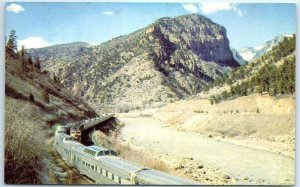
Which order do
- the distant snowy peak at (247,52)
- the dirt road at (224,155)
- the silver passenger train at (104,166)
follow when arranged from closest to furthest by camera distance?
1. the silver passenger train at (104,166)
2. the dirt road at (224,155)
3. the distant snowy peak at (247,52)

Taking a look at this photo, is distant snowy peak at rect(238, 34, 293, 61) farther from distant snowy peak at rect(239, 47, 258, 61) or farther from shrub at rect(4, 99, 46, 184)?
shrub at rect(4, 99, 46, 184)

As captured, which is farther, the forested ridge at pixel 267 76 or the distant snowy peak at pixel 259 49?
the distant snowy peak at pixel 259 49

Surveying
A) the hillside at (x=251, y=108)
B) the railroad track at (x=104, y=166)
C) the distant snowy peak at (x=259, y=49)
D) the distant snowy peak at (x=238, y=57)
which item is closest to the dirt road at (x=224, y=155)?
the hillside at (x=251, y=108)

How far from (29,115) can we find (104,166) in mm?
1230

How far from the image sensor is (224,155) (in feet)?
25.5

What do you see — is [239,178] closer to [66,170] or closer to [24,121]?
[66,170]

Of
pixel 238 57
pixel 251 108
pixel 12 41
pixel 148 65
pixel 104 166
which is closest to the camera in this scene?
pixel 104 166

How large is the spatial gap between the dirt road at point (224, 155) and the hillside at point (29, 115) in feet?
3.06

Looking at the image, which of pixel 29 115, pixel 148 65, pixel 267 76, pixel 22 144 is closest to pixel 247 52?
pixel 267 76

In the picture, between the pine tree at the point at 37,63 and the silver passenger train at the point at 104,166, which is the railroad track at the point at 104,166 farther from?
the pine tree at the point at 37,63

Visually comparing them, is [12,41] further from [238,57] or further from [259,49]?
[259,49]

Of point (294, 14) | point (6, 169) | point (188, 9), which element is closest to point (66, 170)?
point (6, 169)

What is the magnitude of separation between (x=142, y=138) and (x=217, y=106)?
3.61ft

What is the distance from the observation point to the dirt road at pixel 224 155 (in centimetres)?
768
